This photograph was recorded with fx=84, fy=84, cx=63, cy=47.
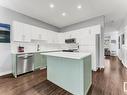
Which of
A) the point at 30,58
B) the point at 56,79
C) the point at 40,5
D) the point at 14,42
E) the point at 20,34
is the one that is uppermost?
the point at 40,5

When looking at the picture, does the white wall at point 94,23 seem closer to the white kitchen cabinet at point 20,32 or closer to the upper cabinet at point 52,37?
the upper cabinet at point 52,37

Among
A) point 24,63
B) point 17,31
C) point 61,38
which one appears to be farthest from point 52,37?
point 24,63

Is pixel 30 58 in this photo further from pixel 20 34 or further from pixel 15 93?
pixel 15 93

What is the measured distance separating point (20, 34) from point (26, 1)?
56.5 inches

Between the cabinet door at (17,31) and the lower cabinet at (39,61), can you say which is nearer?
the cabinet door at (17,31)

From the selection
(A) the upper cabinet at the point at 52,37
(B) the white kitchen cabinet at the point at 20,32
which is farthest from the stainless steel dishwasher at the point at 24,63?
(A) the upper cabinet at the point at 52,37

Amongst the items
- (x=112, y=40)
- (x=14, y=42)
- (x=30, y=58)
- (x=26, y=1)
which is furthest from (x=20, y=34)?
(x=112, y=40)

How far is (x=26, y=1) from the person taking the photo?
9.90 ft

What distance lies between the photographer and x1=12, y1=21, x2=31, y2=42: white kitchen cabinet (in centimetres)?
359

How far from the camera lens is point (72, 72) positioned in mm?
2217

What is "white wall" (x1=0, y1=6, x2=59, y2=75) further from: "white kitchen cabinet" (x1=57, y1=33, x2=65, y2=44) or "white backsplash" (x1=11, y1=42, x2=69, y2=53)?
"white kitchen cabinet" (x1=57, y1=33, x2=65, y2=44)

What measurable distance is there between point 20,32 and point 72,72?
2971 mm

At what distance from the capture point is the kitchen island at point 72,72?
2.01 metres

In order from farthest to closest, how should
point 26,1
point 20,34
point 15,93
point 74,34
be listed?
point 74,34 < point 20,34 < point 26,1 < point 15,93
